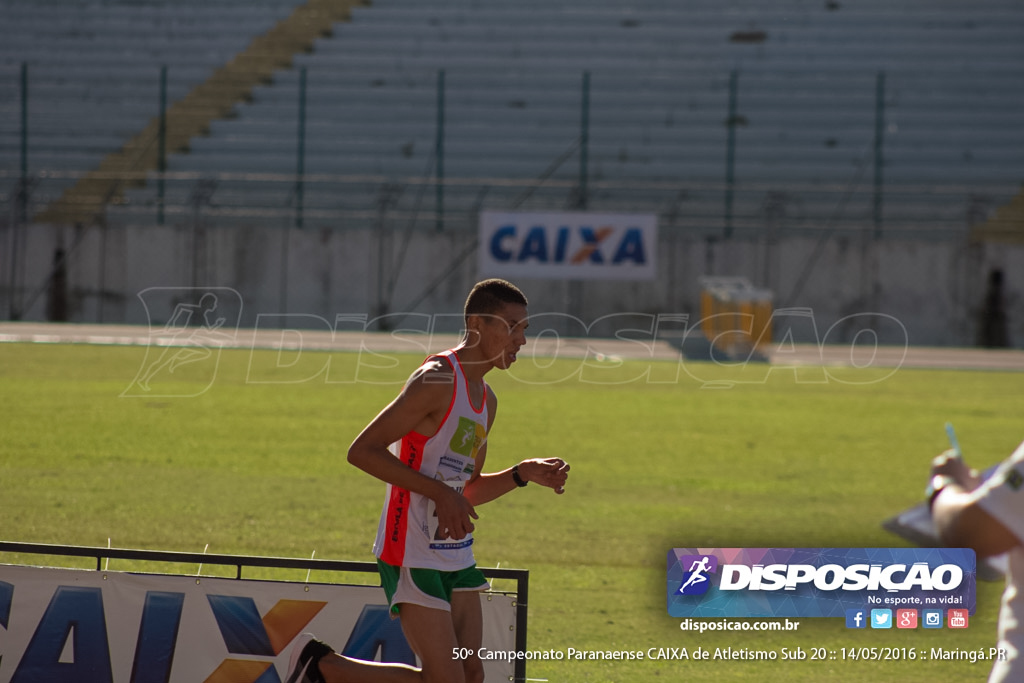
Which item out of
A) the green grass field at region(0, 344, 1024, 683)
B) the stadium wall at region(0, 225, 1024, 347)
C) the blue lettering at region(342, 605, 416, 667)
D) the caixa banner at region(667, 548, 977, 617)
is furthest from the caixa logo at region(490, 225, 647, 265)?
the blue lettering at region(342, 605, 416, 667)

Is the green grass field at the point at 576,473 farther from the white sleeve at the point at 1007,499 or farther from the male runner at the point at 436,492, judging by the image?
the white sleeve at the point at 1007,499

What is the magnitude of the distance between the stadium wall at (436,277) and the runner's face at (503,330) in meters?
21.1

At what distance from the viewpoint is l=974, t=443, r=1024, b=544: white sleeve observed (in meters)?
2.96

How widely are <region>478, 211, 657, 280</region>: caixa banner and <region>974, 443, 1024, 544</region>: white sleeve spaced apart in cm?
2248

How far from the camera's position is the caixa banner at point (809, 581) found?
187 inches

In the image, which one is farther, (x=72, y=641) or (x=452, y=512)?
(x=72, y=641)

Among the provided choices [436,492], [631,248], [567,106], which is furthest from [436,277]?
[436,492]

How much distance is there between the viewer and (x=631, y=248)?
25484 millimetres

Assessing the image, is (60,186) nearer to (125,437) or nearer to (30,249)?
(30,249)

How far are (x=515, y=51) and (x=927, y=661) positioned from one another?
93.2 feet

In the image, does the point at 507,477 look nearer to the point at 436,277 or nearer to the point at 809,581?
the point at 809,581

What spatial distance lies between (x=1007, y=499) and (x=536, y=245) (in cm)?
2273

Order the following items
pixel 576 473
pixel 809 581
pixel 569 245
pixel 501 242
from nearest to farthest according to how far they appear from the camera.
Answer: pixel 809 581, pixel 576 473, pixel 569 245, pixel 501 242

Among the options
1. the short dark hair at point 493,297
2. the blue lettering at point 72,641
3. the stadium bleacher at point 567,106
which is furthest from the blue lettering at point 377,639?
the stadium bleacher at point 567,106
